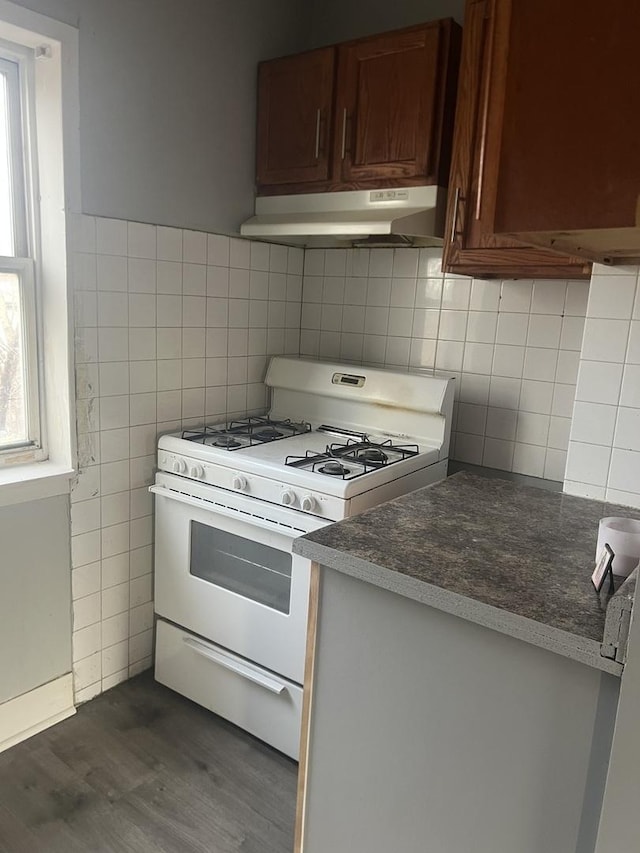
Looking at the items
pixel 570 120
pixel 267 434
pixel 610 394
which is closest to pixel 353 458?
pixel 267 434

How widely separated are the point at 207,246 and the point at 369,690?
1.66 m

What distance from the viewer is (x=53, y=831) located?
1654mm

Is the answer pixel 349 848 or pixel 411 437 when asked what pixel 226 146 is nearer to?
pixel 411 437

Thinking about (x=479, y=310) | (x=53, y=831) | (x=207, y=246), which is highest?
(x=207, y=246)

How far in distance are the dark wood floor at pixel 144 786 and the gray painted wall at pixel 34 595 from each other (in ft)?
0.75

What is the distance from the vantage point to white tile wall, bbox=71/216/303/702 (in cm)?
200

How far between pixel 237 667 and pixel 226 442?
739 mm

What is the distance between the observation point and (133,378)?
6.93 ft

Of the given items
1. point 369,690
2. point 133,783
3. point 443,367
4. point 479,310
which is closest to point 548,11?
point 369,690

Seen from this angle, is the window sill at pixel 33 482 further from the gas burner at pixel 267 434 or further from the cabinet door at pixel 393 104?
the cabinet door at pixel 393 104

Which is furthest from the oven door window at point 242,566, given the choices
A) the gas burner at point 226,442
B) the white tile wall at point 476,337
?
the white tile wall at point 476,337

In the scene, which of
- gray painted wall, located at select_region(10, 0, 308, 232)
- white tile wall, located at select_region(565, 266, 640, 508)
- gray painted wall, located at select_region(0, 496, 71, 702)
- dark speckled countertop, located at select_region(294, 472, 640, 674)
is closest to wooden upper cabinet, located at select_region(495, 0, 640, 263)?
dark speckled countertop, located at select_region(294, 472, 640, 674)

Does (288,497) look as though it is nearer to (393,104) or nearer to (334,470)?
(334,470)

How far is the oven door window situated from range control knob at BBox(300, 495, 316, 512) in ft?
0.60
